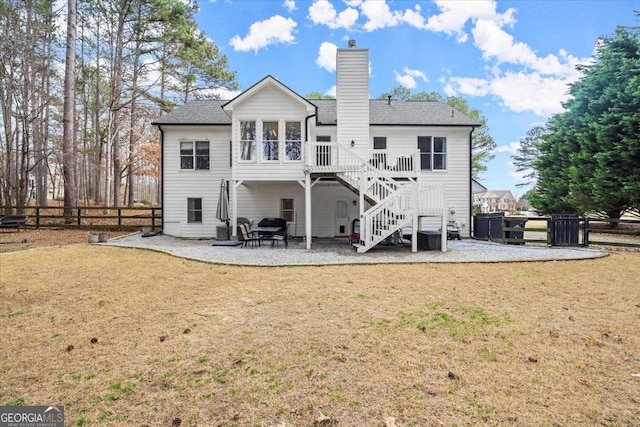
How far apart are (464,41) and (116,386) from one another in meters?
23.8

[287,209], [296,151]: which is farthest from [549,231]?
[287,209]

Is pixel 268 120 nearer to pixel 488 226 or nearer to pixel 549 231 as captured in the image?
pixel 488 226

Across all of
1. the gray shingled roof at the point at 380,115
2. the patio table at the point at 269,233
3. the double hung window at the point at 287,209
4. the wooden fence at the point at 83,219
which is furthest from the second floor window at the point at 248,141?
the wooden fence at the point at 83,219

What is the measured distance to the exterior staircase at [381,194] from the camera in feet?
34.9

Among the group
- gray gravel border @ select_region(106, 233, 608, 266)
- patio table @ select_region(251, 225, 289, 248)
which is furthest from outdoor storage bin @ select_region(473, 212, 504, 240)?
patio table @ select_region(251, 225, 289, 248)

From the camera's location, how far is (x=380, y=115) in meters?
16.2

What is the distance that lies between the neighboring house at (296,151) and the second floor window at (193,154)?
0.05m

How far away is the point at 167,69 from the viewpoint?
24.3m

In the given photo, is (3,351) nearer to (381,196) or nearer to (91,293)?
(91,293)

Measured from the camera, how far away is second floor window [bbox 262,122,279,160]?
43.3ft

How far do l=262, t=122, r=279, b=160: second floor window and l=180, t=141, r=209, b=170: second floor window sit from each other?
3.91 m

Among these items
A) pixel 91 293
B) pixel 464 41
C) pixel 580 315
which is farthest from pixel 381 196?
pixel 464 41

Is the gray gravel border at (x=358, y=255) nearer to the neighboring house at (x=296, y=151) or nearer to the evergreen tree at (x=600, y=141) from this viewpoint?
the neighboring house at (x=296, y=151)

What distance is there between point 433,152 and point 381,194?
5.66 meters
